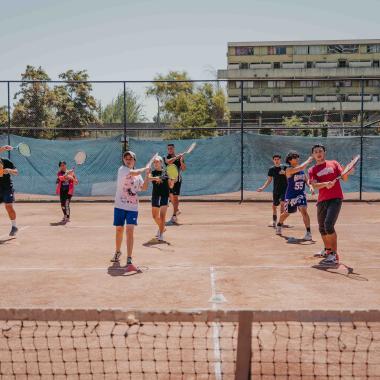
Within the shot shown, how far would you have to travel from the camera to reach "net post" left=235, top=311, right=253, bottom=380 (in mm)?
3561

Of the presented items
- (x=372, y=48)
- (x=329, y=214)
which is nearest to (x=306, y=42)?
(x=372, y=48)

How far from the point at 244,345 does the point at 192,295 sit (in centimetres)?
348

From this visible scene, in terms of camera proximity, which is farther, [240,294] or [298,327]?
[240,294]

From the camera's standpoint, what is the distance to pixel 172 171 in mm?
14258

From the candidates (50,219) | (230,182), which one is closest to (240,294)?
(50,219)

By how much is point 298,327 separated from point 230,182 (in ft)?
51.3

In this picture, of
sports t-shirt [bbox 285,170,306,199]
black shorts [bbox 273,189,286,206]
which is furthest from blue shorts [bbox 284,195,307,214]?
black shorts [bbox 273,189,286,206]

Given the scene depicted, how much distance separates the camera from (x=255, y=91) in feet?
258

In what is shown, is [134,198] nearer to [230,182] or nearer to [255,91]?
[230,182]

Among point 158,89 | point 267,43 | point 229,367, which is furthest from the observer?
point 267,43

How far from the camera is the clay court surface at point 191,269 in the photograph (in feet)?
22.6

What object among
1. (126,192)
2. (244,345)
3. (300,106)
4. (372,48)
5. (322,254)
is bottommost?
(322,254)

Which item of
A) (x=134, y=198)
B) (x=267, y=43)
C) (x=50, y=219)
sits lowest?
(x=50, y=219)

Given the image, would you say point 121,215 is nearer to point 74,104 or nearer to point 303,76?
point 74,104
